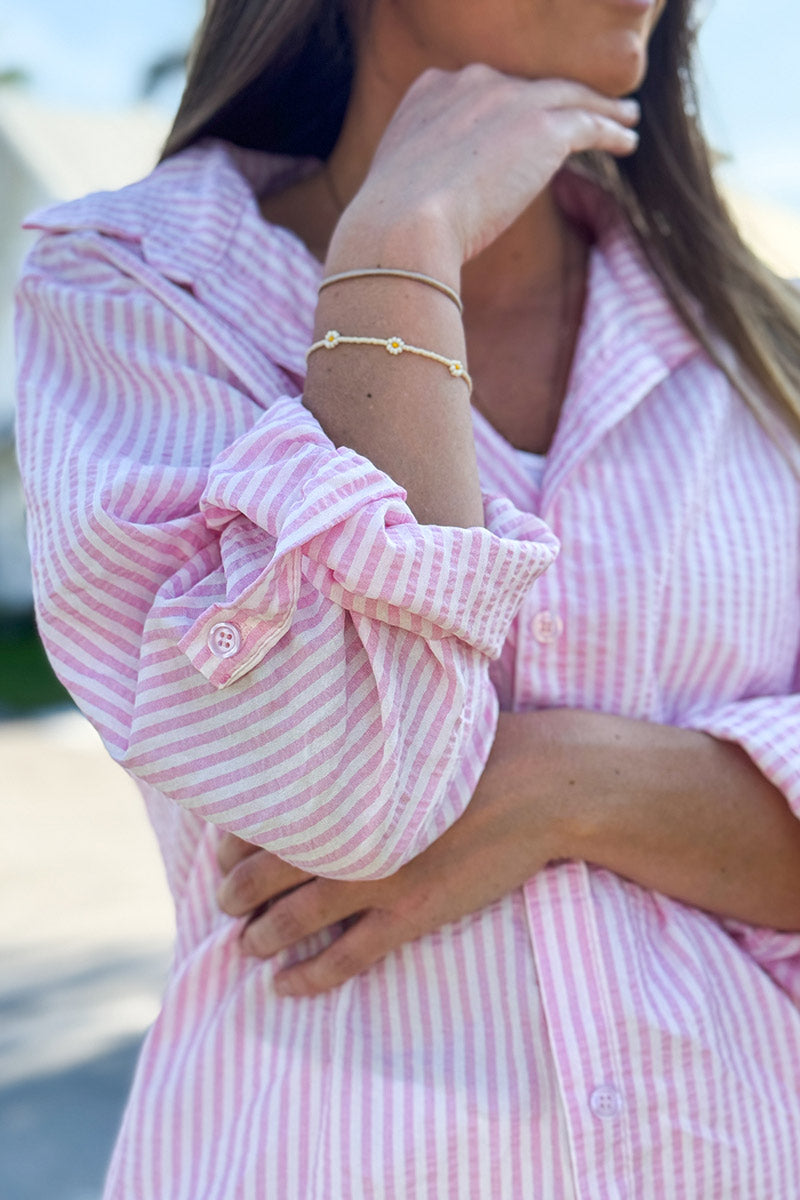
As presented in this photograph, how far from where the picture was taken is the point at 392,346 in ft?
3.66

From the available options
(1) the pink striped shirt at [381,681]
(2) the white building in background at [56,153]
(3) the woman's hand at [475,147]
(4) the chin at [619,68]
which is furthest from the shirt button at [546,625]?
(2) the white building in background at [56,153]

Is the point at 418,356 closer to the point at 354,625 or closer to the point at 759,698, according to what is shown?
the point at 354,625

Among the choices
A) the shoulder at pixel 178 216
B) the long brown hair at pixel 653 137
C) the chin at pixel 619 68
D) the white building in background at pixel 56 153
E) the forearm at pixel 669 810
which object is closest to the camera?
the forearm at pixel 669 810

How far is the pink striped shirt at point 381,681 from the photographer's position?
1.01 m

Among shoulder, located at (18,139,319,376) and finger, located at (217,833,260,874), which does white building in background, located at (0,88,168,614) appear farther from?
finger, located at (217,833,260,874)

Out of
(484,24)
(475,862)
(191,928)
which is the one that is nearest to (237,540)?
(475,862)

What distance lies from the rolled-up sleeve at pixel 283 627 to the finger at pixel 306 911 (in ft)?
0.37

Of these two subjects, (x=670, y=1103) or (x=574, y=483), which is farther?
(x=574, y=483)

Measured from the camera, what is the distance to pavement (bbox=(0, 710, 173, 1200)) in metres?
2.89

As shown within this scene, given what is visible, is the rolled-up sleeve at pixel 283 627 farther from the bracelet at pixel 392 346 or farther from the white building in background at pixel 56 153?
the white building in background at pixel 56 153

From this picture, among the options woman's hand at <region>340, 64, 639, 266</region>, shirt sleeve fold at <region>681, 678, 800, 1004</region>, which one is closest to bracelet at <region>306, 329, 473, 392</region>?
woman's hand at <region>340, 64, 639, 266</region>

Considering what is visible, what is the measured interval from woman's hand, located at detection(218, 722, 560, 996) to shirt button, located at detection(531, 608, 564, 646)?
13 cm

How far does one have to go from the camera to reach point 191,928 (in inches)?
51.9

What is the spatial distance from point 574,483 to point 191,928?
24.8 inches
